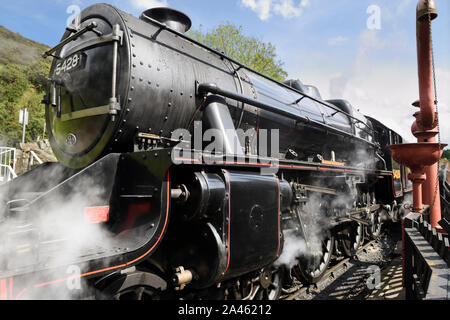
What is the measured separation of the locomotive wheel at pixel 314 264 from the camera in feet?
13.5

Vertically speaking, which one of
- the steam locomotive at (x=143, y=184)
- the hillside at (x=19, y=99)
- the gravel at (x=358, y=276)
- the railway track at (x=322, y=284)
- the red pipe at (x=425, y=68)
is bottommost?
the gravel at (x=358, y=276)

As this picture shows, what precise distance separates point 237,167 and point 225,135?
31 cm

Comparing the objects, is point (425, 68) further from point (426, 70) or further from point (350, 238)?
point (350, 238)

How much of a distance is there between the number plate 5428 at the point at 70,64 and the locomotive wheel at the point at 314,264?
335 centimetres

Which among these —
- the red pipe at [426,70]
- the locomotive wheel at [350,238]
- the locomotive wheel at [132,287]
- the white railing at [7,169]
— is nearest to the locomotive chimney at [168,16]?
the locomotive wheel at [132,287]

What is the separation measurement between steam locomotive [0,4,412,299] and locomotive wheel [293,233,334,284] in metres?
0.56

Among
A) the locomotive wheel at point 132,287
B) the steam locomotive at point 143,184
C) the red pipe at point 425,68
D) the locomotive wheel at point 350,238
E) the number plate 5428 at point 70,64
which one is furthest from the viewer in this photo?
the locomotive wheel at point 350,238

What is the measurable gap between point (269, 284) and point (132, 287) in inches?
67.3

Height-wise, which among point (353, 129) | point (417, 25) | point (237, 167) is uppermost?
point (417, 25)

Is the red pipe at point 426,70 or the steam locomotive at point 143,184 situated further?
the red pipe at point 426,70

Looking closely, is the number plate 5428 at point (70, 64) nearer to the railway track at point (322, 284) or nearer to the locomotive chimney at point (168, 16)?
the locomotive chimney at point (168, 16)
